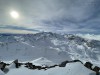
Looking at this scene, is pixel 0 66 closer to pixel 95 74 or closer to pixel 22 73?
pixel 22 73

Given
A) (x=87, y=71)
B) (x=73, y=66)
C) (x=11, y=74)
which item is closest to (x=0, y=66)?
(x=11, y=74)

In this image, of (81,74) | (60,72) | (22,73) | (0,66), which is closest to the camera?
(81,74)

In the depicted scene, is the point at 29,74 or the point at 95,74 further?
the point at 29,74

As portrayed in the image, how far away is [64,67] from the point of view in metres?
39.8

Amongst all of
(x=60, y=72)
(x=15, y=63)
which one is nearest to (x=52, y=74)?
(x=60, y=72)

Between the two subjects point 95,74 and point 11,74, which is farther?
point 11,74

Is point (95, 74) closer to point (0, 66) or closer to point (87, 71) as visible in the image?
point (87, 71)

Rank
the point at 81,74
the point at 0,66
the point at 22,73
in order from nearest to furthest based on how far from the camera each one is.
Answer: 1. the point at 81,74
2. the point at 22,73
3. the point at 0,66

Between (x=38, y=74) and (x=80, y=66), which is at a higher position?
(x=80, y=66)

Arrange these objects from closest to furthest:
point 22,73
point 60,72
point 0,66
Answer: point 60,72 < point 22,73 < point 0,66

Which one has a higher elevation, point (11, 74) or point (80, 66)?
point (80, 66)

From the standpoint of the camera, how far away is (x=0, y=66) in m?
46.6

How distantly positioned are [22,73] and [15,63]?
Answer: 805 cm

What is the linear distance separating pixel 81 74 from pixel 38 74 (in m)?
10.4
